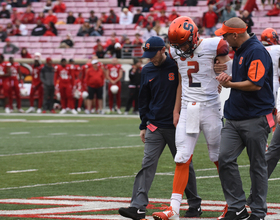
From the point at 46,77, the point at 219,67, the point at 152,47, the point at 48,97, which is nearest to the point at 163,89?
the point at 152,47

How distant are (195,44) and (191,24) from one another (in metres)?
0.18

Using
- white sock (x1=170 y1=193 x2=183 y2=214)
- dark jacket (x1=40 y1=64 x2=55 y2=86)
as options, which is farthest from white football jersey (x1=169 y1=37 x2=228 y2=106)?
dark jacket (x1=40 y1=64 x2=55 y2=86)

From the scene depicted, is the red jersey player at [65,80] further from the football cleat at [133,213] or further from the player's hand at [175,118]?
the football cleat at [133,213]

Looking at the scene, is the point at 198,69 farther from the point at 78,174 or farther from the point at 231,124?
the point at 78,174

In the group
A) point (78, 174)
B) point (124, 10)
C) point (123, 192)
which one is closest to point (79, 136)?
point (78, 174)

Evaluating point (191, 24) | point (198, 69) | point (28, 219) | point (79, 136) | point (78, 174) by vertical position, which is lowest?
point (79, 136)

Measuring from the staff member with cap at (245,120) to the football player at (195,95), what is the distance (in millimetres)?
173

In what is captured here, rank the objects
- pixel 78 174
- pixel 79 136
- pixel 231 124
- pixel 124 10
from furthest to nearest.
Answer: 1. pixel 124 10
2. pixel 79 136
3. pixel 78 174
4. pixel 231 124

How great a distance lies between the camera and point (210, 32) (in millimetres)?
24469

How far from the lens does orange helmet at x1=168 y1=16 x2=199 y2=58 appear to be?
5.01m

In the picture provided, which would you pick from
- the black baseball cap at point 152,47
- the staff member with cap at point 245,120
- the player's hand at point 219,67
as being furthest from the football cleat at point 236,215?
the black baseball cap at point 152,47

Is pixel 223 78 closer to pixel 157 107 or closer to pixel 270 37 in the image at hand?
pixel 157 107

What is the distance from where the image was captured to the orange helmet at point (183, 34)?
5012mm

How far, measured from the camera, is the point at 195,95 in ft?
17.0
